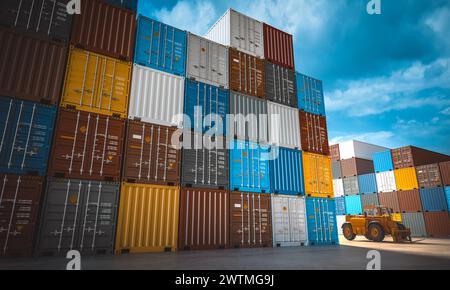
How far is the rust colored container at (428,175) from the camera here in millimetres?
24359

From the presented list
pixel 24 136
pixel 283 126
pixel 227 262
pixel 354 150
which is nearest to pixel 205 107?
pixel 283 126

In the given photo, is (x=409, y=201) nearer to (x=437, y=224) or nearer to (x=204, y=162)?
(x=437, y=224)

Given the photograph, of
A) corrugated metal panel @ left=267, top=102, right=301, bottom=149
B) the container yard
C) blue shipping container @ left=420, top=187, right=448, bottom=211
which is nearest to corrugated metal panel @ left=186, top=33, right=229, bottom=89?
the container yard

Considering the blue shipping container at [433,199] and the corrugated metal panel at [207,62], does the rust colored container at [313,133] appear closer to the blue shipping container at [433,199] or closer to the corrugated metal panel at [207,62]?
the corrugated metal panel at [207,62]

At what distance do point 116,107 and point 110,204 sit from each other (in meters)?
3.96

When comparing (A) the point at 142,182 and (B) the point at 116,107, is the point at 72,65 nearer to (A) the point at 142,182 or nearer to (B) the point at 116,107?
(B) the point at 116,107

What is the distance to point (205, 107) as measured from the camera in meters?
13.2

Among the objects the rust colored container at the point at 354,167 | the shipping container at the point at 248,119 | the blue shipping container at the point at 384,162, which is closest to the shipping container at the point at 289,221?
the shipping container at the point at 248,119

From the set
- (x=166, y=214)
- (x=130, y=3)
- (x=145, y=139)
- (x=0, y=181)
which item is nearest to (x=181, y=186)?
(x=166, y=214)

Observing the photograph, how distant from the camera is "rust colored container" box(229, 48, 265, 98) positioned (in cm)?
1482

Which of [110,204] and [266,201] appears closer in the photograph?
[110,204]

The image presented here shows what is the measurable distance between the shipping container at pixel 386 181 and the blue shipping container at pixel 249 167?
2026cm

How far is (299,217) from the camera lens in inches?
574

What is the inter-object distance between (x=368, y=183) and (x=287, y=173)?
20.1 m
